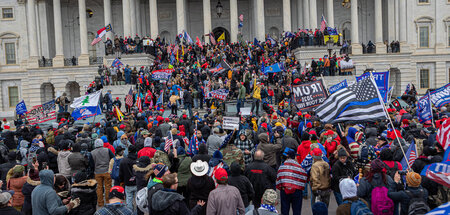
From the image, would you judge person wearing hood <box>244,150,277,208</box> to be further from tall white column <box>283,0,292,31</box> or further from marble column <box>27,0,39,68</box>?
marble column <box>27,0,39,68</box>

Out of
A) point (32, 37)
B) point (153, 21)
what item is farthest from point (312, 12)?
point (32, 37)

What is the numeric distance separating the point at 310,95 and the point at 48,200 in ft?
31.0

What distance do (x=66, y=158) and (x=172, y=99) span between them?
39.6 feet

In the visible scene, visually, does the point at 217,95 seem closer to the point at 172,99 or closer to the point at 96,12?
the point at 172,99

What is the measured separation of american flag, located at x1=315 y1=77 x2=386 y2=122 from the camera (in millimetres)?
9078

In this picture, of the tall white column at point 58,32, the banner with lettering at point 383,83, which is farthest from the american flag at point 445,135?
the tall white column at point 58,32

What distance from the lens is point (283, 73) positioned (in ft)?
95.5

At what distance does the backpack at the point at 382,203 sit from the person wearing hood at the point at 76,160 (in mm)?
6788

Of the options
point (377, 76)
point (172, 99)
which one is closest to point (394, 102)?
point (377, 76)

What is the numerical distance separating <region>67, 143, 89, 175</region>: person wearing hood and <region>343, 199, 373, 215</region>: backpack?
6611 mm

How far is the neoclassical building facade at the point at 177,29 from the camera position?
43156mm

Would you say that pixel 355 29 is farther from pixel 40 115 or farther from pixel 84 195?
pixel 84 195

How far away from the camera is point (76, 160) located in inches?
403

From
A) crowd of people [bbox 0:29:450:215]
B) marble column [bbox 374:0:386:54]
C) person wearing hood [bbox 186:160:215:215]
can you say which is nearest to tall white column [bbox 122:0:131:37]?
marble column [bbox 374:0:386:54]
